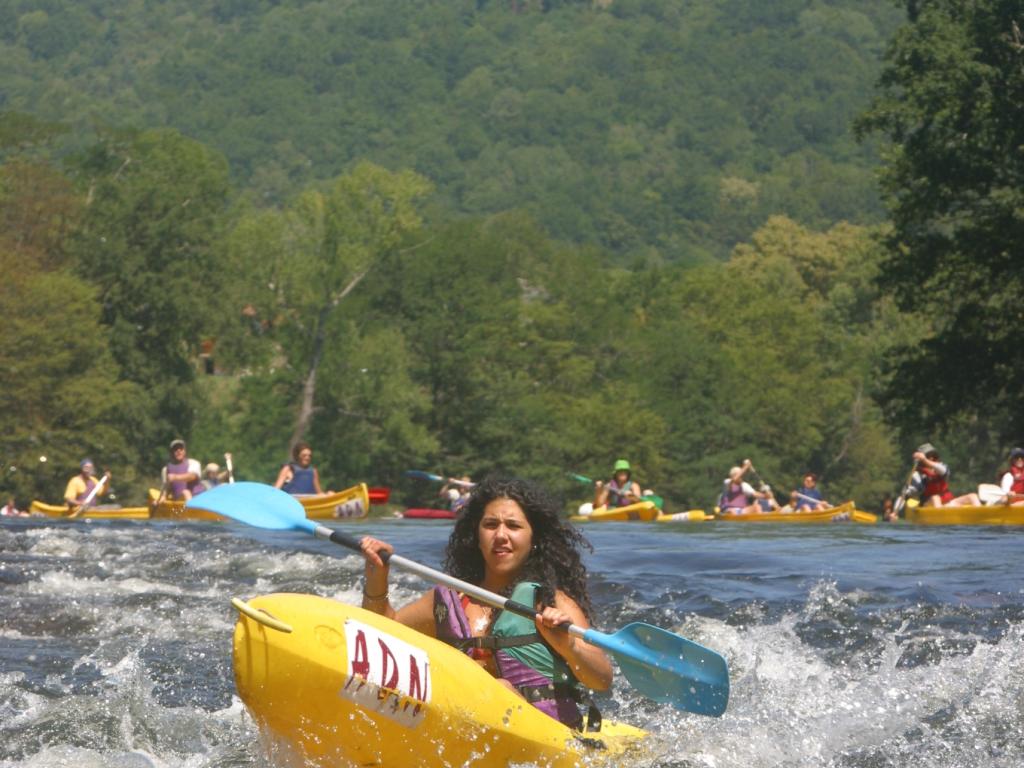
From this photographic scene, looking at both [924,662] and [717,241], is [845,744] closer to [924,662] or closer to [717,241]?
[924,662]

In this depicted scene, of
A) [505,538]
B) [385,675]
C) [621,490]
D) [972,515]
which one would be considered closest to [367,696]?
[385,675]

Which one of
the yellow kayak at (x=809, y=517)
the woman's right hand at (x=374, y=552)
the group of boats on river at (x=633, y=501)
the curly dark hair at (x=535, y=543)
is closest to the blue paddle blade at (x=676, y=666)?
the curly dark hair at (x=535, y=543)

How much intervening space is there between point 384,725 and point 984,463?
5419cm

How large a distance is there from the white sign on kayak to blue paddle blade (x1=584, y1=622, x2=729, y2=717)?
3.20ft

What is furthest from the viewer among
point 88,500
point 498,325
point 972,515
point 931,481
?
point 498,325

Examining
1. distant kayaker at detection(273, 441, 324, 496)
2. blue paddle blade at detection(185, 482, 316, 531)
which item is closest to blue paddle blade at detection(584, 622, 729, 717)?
blue paddle blade at detection(185, 482, 316, 531)

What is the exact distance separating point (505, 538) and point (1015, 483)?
52.2 ft

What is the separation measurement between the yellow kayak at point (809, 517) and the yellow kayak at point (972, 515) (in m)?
3.82

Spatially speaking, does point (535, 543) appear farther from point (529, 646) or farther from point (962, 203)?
point (962, 203)

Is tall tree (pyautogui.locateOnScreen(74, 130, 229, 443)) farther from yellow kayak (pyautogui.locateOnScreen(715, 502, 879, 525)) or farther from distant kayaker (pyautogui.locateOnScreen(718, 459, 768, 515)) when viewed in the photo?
yellow kayak (pyautogui.locateOnScreen(715, 502, 879, 525))

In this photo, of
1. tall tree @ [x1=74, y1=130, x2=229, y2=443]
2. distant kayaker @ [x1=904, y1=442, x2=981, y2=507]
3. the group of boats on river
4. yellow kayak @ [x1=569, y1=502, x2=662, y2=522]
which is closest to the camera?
the group of boats on river

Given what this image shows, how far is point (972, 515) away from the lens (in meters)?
21.8

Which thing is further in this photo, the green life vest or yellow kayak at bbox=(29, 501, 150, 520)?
yellow kayak at bbox=(29, 501, 150, 520)

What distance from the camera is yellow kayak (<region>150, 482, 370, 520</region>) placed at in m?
23.8
